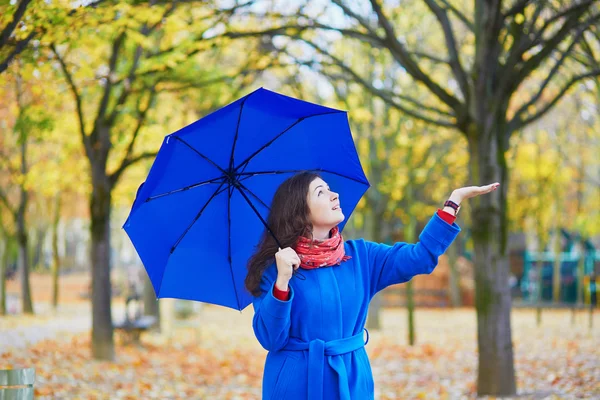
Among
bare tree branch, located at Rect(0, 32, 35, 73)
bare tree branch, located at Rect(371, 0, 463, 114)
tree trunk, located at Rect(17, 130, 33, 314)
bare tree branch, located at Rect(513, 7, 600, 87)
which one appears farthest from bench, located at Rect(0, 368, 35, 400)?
tree trunk, located at Rect(17, 130, 33, 314)

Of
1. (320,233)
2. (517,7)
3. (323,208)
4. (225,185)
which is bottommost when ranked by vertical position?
(320,233)

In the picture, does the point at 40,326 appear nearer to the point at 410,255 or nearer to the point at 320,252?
the point at 320,252

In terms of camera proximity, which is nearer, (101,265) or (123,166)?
(123,166)

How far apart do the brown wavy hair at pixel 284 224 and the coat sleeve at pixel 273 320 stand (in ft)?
0.50

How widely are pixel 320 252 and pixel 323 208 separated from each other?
223 mm

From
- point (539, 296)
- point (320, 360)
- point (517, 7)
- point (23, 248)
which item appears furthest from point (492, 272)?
point (23, 248)

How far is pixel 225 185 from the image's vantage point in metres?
3.75

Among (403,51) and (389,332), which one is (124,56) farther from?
(389,332)

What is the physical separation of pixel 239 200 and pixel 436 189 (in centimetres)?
2307

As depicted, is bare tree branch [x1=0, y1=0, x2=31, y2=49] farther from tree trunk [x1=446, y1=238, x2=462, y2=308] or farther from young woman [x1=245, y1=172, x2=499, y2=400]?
tree trunk [x1=446, y1=238, x2=462, y2=308]

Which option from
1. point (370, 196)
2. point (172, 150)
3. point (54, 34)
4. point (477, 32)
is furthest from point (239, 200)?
point (370, 196)

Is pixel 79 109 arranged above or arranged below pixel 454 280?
above

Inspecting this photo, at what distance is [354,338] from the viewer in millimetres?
3311

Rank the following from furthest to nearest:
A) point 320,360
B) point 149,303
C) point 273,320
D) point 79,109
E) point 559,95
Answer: point 149,303, point 79,109, point 559,95, point 320,360, point 273,320
